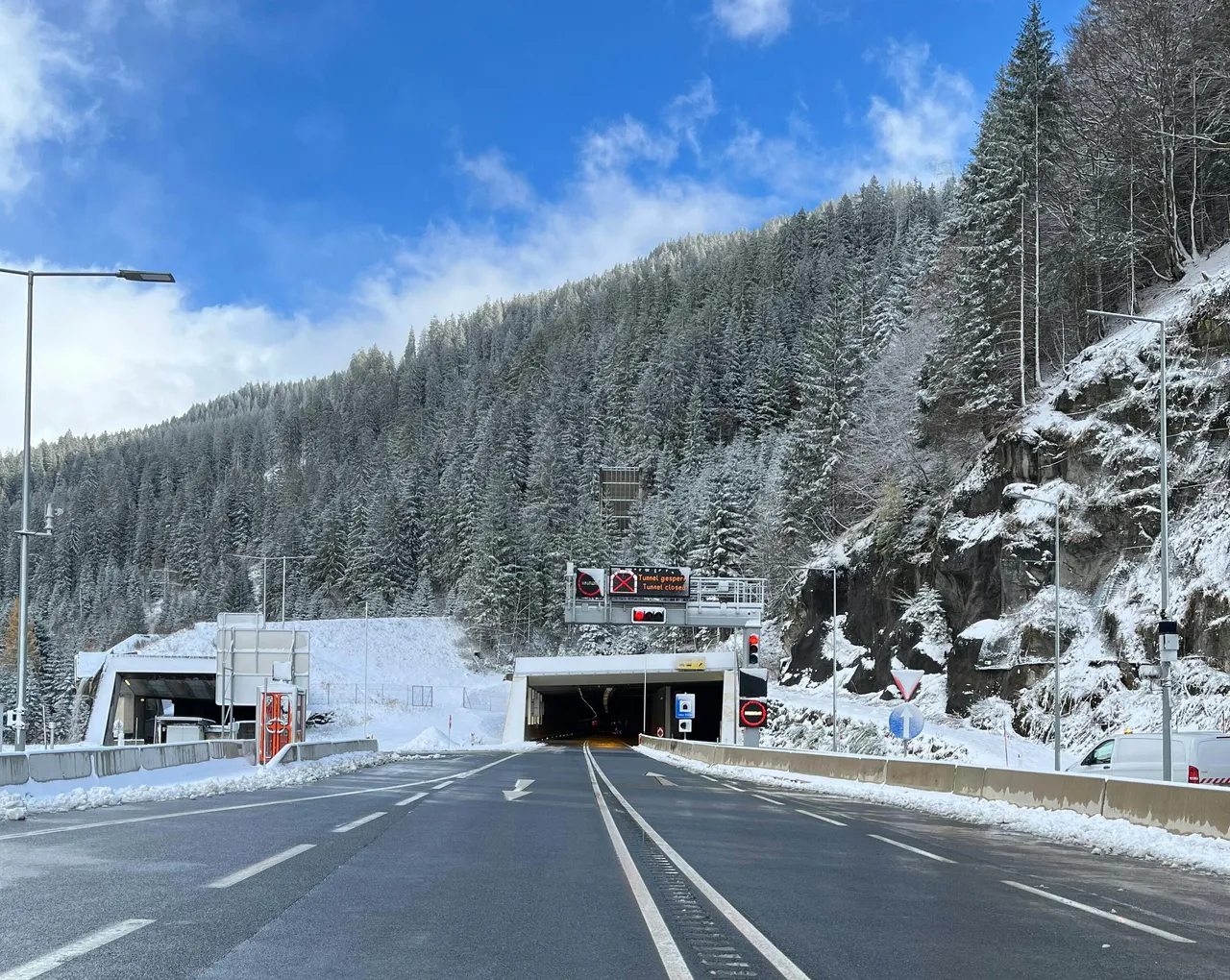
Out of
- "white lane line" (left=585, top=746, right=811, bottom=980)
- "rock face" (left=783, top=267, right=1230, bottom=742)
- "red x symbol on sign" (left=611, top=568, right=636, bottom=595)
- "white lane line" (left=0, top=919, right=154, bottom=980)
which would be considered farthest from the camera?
"red x symbol on sign" (left=611, top=568, right=636, bottom=595)

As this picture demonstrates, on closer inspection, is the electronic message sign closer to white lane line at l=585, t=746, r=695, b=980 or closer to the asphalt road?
the asphalt road

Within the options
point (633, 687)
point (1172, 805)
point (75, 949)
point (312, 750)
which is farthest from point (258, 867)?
point (633, 687)

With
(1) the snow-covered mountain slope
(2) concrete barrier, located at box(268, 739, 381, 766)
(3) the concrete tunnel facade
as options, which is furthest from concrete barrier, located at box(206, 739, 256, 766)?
(3) the concrete tunnel facade

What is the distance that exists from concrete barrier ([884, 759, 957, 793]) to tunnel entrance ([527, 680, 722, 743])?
2203 inches

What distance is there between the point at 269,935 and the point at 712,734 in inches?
3839

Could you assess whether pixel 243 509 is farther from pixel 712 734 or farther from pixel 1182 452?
pixel 1182 452

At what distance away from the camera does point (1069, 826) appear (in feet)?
57.6

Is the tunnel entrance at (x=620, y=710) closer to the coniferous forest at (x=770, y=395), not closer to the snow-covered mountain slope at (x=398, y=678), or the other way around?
the snow-covered mountain slope at (x=398, y=678)

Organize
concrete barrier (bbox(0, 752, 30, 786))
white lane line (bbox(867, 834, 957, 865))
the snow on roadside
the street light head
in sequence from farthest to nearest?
the street light head < concrete barrier (bbox(0, 752, 30, 786)) < the snow on roadside < white lane line (bbox(867, 834, 957, 865))

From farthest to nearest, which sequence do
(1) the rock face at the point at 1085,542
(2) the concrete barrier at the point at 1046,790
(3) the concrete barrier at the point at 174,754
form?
(1) the rock face at the point at 1085,542 → (3) the concrete barrier at the point at 174,754 → (2) the concrete barrier at the point at 1046,790

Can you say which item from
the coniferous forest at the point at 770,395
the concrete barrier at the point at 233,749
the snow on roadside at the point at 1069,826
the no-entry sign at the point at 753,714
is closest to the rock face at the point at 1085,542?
the coniferous forest at the point at 770,395

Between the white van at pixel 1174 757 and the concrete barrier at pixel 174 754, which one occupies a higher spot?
the white van at pixel 1174 757

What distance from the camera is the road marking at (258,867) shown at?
356 inches

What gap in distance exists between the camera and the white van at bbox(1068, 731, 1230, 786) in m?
21.8
